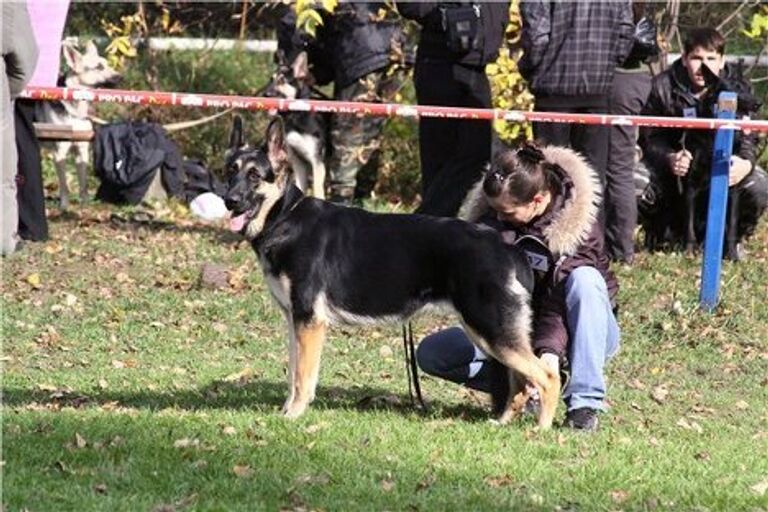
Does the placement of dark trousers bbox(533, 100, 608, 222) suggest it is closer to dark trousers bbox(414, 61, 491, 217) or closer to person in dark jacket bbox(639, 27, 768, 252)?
dark trousers bbox(414, 61, 491, 217)

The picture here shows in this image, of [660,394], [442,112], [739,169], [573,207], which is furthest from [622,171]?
[573,207]

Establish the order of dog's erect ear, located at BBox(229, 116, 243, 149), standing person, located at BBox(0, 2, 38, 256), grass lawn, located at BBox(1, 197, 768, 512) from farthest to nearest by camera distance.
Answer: standing person, located at BBox(0, 2, 38, 256) < dog's erect ear, located at BBox(229, 116, 243, 149) < grass lawn, located at BBox(1, 197, 768, 512)

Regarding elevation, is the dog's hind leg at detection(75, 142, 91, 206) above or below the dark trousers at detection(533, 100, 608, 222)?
below

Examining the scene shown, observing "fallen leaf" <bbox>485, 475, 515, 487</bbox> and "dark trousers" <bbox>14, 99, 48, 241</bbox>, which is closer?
"fallen leaf" <bbox>485, 475, 515, 487</bbox>

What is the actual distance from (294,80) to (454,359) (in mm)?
7197

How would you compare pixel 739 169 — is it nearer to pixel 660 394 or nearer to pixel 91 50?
pixel 660 394

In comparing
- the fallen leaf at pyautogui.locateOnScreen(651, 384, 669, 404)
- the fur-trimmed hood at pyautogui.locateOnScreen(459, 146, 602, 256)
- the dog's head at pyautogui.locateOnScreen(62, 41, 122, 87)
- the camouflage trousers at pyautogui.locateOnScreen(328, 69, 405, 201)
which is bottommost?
the fallen leaf at pyautogui.locateOnScreen(651, 384, 669, 404)

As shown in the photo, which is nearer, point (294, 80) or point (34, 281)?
point (34, 281)

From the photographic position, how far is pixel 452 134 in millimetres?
11656

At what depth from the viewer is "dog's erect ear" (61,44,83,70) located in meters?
15.3

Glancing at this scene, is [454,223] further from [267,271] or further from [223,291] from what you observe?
[223,291]

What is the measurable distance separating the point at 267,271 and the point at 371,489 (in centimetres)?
164

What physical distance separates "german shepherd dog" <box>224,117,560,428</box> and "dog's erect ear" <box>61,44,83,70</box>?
881cm

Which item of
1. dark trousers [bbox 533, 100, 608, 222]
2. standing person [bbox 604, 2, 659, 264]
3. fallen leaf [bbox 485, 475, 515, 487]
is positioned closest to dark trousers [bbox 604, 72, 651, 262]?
standing person [bbox 604, 2, 659, 264]
